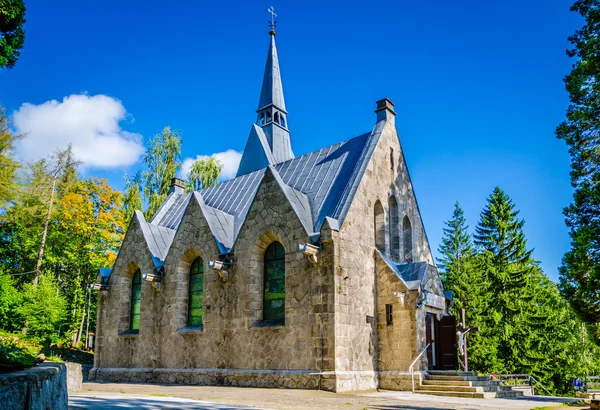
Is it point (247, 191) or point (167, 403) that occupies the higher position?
point (247, 191)

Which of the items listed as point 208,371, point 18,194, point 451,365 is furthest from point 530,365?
point 18,194

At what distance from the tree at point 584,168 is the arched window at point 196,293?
1292 cm

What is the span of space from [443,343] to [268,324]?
6.28 metres

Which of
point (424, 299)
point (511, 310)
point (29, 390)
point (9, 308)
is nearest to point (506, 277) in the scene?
point (511, 310)

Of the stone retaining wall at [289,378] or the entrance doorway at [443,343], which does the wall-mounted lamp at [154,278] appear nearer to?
the stone retaining wall at [289,378]

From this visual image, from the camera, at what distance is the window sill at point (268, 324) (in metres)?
16.7

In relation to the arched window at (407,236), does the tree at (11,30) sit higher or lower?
higher

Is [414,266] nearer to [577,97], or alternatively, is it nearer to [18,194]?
[577,97]

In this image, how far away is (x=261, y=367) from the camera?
16781 millimetres

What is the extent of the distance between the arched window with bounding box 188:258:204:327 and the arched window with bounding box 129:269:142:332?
3.10 metres

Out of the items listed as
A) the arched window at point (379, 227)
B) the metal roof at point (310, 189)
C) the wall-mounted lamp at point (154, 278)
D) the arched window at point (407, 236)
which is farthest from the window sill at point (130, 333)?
the arched window at point (407, 236)

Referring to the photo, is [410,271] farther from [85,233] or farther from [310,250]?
[85,233]

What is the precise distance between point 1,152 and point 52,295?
387 inches

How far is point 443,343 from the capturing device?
1822 centimetres
